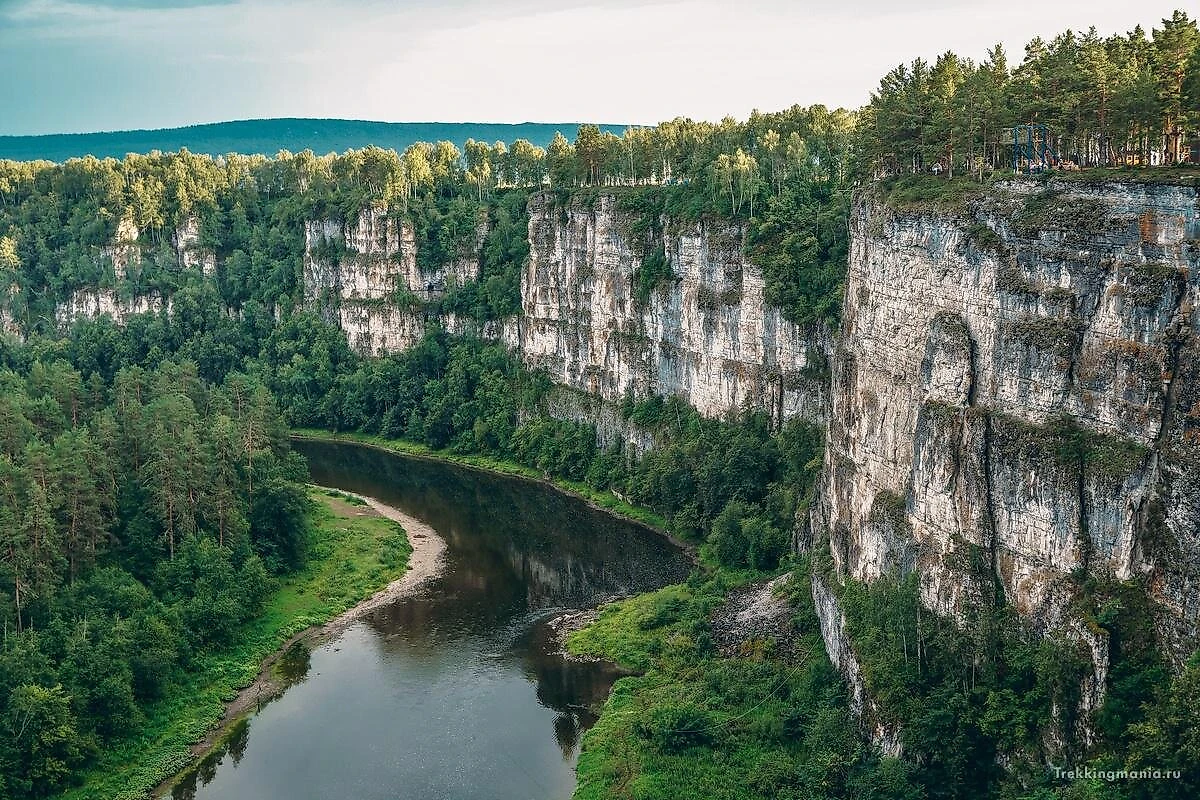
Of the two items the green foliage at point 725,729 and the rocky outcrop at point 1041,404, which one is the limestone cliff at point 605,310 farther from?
the rocky outcrop at point 1041,404

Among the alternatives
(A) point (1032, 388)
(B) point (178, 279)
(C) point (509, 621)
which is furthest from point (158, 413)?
(B) point (178, 279)

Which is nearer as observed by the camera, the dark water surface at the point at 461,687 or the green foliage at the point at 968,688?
the green foliage at the point at 968,688

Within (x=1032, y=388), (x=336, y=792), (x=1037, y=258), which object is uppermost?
(x=1037, y=258)

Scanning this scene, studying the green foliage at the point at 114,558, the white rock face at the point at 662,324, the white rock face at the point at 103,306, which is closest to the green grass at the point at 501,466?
the white rock face at the point at 662,324

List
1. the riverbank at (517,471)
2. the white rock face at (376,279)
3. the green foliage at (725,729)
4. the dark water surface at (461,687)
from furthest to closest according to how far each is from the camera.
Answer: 1. the white rock face at (376,279)
2. the riverbank at (517,471)
3. the dark water surface at (461,687)
4. the green foliage at (725,729)

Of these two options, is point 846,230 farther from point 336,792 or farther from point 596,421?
point 336,792

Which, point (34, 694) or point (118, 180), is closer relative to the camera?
point (34, 694)

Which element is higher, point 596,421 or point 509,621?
point 596,421
